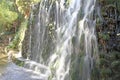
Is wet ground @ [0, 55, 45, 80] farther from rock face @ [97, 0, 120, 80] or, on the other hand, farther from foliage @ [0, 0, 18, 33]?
foliage @ [0, 0, 18, 33]

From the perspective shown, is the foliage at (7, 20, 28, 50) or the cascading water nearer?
the cascading water

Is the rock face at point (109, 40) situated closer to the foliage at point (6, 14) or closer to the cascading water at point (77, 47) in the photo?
the cascading water at point (77, 47)

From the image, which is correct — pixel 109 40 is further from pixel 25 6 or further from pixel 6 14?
pixel 6 14

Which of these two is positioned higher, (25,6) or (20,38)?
(25,6)

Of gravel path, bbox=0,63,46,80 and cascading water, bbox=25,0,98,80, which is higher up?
cascading water, bbox=25,0,98,80

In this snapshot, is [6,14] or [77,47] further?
[6,14]

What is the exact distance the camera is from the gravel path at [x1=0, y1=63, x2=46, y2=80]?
32.5ft

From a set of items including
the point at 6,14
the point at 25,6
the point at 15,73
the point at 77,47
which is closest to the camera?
the point at 77,47

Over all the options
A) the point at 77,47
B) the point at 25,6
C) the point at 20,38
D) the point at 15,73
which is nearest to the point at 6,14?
the point at 25,6

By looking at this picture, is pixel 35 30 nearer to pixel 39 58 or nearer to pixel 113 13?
pixel 39 58

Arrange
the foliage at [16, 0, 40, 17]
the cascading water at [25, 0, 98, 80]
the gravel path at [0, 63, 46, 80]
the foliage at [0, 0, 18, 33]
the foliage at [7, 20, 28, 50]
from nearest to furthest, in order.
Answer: the cascading water at [25, 0, 98, 80]
the gravel path at [0, 63, 46, 80]
the foliage at [7, 20, 28, 50]
the foliage at [16, 0, 40, 17]
the foliage at [0, 0, 18, 33]

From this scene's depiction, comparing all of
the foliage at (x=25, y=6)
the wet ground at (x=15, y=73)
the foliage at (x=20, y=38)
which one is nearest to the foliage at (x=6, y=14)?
the foliage at (x=25, y=6)

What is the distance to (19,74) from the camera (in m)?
10.4

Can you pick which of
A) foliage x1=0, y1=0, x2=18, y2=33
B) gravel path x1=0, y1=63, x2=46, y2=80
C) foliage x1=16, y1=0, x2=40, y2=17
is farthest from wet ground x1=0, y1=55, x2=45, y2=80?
foliage x1=0, y1=0, x2=18, y2=33
